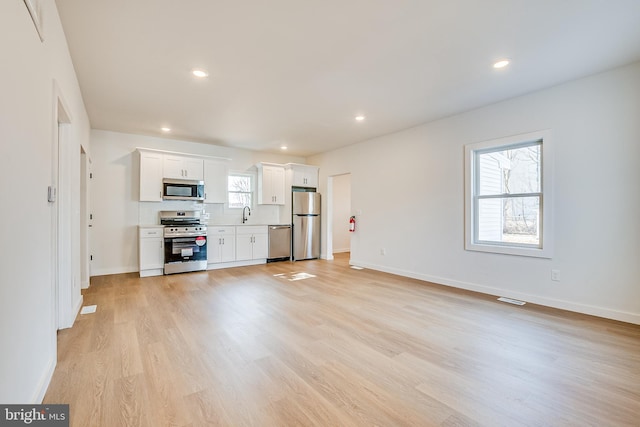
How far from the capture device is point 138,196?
5359mm

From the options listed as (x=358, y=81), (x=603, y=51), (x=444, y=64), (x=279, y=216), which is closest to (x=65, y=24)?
(x=358, y=81)

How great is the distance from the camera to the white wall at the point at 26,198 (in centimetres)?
122

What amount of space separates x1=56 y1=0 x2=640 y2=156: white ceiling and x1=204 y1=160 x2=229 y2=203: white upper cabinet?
1672 millimetres

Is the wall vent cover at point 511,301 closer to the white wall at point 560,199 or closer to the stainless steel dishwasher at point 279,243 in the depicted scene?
the white wall at point 560,199

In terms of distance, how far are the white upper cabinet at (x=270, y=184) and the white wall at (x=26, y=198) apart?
442 centimetres

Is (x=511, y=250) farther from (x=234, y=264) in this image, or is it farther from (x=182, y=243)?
(x=182, y=243)

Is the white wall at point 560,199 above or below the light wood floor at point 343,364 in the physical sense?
above

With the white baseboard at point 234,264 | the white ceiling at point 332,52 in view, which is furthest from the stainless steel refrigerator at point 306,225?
the white ceiling at point 332,52

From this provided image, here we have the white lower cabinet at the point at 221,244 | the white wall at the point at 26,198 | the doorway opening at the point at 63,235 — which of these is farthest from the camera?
the white lower cabinet at the point at 221,244

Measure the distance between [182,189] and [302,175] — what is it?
110 inches

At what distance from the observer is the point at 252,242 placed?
6.20 meters

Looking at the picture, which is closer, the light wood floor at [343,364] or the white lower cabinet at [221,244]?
the light wood floor at [343,364]

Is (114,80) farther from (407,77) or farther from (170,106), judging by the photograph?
(407,77)

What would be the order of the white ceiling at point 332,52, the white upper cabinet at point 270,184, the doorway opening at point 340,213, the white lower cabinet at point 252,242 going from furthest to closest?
the doorway opening at point 340,213, the white upper cabinet at point 270,184, the white lower cabinet at point 252,242, the white ceiling at point 332,52
